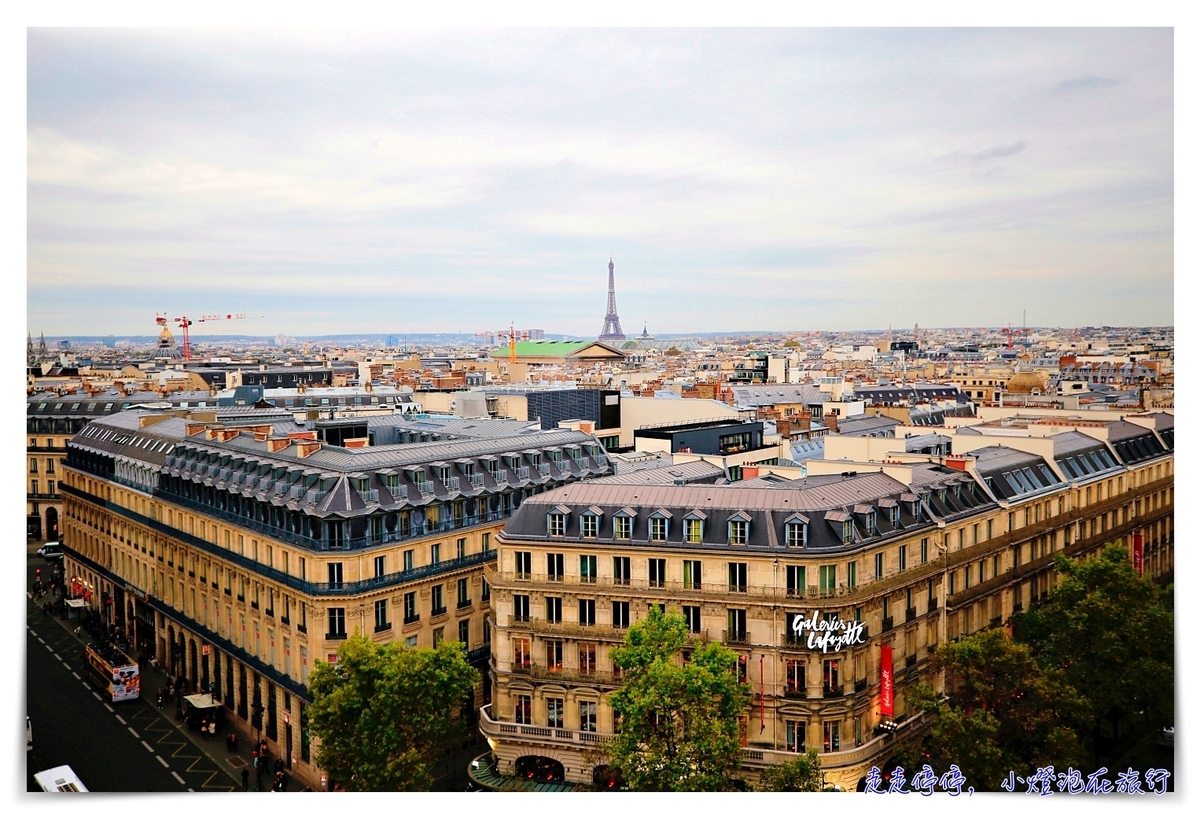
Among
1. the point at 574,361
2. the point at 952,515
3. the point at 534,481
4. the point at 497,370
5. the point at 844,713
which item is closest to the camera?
the point at 844,713

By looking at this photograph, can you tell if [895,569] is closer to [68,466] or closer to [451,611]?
[451,611]

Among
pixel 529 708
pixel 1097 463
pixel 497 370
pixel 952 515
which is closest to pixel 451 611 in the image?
pixel 529 708

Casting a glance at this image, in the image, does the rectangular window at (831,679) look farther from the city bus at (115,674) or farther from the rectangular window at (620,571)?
the city bus at (115,674)

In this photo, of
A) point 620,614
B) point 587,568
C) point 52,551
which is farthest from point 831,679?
point 52,551

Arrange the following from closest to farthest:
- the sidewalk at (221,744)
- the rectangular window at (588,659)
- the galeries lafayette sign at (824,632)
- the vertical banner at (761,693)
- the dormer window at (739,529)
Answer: the galeries lafayette sign at (824,632)
the vertical banner at (761,693)
the dormer window at (739,529)
the rectangular window at (588,659)
the sidewalk at (221,744)

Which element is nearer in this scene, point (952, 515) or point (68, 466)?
point (952, 515)

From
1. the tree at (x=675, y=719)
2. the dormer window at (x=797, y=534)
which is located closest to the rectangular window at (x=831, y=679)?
the tree at (x=675, y=719)

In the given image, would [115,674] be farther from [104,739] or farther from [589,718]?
[589,718]
